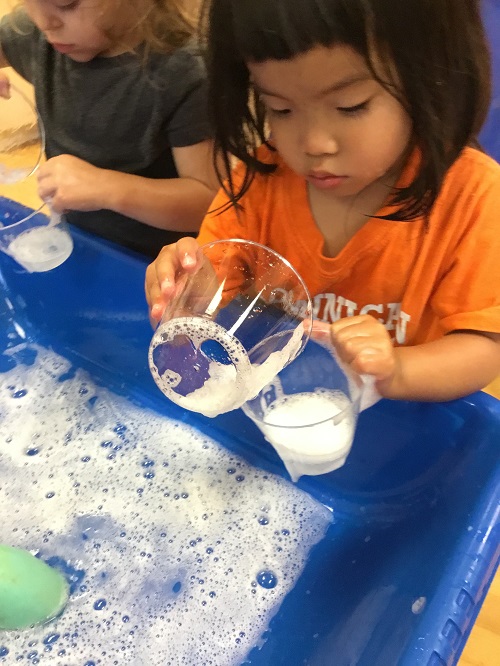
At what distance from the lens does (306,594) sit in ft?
1.97

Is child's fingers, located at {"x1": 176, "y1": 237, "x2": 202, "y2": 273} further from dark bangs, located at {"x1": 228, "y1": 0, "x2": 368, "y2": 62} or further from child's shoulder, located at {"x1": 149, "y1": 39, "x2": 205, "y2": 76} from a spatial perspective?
child's shoulder, located at {"x1": 149, "y1": 39, "x2": 205, "y2": 76}

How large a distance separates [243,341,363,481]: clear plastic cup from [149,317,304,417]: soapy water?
6 cm

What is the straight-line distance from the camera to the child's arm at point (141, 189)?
719 mm

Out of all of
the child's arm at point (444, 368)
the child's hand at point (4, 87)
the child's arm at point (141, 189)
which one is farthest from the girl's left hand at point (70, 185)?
the child's arm at point (444, 368)

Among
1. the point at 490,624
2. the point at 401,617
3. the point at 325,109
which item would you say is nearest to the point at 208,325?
the point at 325,109

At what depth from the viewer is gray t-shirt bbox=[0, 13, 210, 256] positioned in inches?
28.6

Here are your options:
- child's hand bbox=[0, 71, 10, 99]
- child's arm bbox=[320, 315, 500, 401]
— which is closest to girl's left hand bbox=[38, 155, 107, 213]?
child's hand bbox=[0, 71, 10, 99]

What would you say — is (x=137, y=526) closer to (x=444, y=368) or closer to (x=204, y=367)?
(x=204, y=367)

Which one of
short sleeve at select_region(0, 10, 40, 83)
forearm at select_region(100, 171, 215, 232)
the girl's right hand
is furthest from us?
short sleeve at select_region(0, 10, 40, 83)

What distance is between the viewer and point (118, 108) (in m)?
0.76

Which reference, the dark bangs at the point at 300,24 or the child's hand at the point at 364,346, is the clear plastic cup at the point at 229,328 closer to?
the child's hand at the point at 364,346

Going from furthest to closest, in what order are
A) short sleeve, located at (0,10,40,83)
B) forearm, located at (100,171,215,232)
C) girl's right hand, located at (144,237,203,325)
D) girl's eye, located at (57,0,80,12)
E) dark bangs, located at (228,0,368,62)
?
1. short sleeve, located at (0,10,40,83)
2. forearm, located at (100,171,215,232)
3. girl's eye, located at (57,0,80,12)
4. girl's right hand, located at (144,237,203,325)
5. dark bangs, located at (228,0,368,62)

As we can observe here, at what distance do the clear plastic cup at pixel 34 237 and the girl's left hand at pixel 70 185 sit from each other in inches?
0.9

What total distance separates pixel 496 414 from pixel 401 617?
0.64 ft
